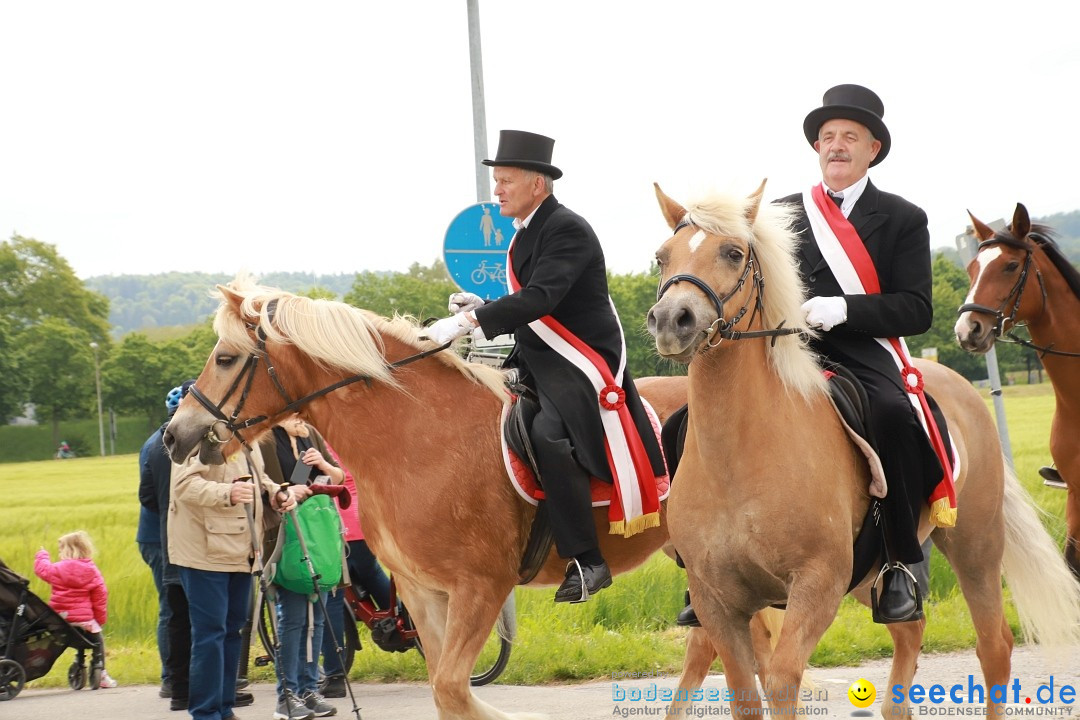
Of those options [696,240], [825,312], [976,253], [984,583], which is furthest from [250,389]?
[976,253]

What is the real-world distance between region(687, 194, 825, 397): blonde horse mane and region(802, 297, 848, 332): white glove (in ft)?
0.40

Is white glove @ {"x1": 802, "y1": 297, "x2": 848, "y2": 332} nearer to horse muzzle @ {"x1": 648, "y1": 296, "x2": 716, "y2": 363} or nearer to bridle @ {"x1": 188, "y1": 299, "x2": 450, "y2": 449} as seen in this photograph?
horse muzzle @ {"x1": 648, "y1": 296, "x2": 716, "y2": 363}

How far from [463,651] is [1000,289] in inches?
197

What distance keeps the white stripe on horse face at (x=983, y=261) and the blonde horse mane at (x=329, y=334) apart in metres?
3.99

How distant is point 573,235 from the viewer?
6.16 metres

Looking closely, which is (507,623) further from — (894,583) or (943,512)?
(943,512)

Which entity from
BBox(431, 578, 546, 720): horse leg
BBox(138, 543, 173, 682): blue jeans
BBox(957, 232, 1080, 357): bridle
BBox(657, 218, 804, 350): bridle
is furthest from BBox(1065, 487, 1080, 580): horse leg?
BBox(138, 543, 173, 682): blue jeans

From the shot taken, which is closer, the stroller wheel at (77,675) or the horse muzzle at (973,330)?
the horse muzzle at (973,330)

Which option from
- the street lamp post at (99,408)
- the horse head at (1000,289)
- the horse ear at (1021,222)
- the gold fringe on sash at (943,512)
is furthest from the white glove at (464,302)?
the street lamp post at (99,408)

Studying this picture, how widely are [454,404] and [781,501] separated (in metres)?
2.06

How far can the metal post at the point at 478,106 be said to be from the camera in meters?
9.40

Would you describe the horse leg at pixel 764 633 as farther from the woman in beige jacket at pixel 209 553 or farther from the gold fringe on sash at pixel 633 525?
the woman in beige jacket at pixel 209 553

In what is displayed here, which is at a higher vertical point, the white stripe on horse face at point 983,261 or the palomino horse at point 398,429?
the white stripe on horse face at point 983,261

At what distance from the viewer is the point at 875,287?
18.2 feet
